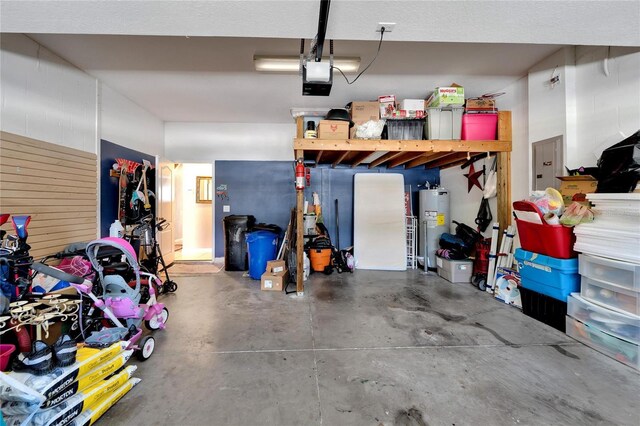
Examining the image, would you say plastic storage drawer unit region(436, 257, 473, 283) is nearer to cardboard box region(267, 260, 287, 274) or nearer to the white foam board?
the white foam board

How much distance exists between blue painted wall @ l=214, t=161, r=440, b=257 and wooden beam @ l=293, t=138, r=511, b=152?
1965mm

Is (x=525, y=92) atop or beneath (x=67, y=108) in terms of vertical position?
atop

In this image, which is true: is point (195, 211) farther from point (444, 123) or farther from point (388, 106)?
point (444, 123)

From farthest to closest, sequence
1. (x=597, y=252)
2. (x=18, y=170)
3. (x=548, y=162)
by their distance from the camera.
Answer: (x=548, y=162) < (x=18, y=170) < (x=597, y=252)

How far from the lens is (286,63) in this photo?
288cm

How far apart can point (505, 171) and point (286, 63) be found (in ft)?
10.8

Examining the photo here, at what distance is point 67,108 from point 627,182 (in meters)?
5.77

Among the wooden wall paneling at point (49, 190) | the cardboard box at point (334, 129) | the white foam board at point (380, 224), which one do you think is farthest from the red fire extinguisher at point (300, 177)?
the wooden wall paneling at point (49, 190)

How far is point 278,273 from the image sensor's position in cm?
399

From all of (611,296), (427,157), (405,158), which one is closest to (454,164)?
(427,157)

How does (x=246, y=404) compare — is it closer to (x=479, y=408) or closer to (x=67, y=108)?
(x=479, y=408)

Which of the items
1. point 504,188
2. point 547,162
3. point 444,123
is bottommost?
point 504,188

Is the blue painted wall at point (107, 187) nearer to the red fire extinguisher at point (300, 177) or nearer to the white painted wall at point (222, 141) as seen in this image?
the white painted wall at point (222, 141)

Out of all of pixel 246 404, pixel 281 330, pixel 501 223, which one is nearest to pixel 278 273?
pixel 281 330
